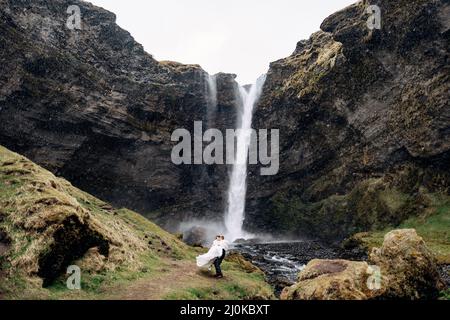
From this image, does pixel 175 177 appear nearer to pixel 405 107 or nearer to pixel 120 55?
pixel 120 55

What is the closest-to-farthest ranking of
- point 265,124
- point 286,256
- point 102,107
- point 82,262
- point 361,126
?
point 82,262 < point 286,256 < point 361,126 < point 102,107 < point 265,124

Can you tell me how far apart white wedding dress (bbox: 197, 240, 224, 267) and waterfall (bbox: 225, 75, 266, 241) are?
4295 cm

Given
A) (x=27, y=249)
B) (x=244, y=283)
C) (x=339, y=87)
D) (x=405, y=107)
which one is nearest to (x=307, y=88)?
(x=339, y=87)

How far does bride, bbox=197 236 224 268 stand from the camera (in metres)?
23.2

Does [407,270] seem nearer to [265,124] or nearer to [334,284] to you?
[334,284]

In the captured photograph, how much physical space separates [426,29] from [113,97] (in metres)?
44.5

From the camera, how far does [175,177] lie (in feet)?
227

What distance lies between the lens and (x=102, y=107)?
62.4 meters

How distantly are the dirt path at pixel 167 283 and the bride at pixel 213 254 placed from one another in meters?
0.67

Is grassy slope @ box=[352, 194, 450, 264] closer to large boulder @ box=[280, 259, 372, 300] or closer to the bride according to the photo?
large boulder @ box=[280, 259, 372, 300]

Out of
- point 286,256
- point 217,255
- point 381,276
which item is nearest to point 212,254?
point 217,255

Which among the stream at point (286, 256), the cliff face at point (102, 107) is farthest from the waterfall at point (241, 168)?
the stream at point (286, 256)

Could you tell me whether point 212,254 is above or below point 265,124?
below

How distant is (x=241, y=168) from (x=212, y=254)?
158ft
